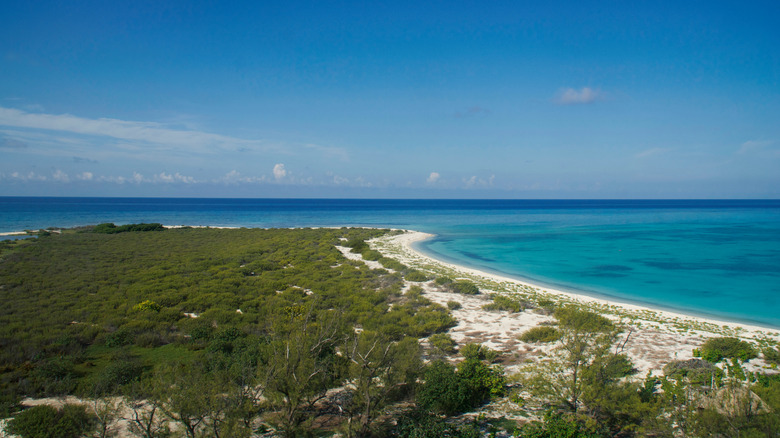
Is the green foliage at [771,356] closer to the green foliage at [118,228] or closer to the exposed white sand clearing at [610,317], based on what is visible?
the exposed white sand clearing at [610,317]

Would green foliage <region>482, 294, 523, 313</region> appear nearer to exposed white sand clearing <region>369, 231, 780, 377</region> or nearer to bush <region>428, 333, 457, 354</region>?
exposed white sand clearing <region>369, 231, 780, 377</region>

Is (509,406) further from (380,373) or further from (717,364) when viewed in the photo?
(717,364)

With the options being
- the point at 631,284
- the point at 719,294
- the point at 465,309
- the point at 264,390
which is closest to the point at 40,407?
the point at 264,390

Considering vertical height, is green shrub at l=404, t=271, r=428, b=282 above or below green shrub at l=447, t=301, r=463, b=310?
above

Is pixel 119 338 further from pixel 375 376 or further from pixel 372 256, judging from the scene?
pixel 372 256

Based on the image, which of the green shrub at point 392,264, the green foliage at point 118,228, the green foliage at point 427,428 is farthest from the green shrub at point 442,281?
the green foliage at point 118,228

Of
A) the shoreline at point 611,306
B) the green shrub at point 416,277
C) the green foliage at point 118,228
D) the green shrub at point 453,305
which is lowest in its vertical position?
the shoreline at point 611,306

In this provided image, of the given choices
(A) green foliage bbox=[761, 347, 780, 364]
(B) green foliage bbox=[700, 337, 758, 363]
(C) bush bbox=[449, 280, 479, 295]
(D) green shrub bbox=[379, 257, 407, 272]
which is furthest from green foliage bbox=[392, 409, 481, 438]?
(D) green shrub bbox=[379, 257, 407, 272]

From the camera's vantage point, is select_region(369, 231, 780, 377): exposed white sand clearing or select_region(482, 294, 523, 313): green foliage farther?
select_region(482, 294, 523, 313): green foliage
